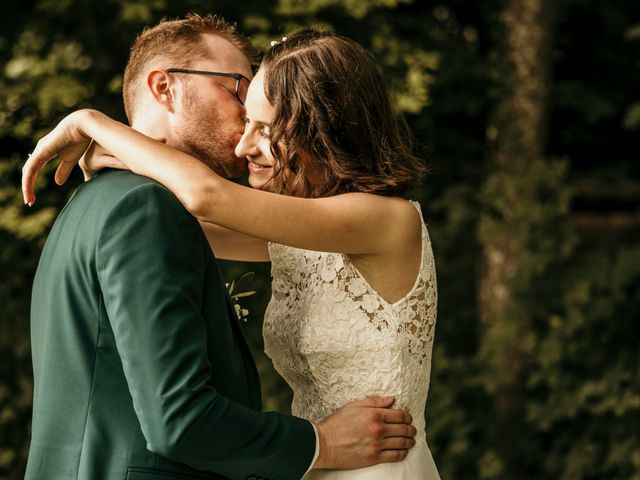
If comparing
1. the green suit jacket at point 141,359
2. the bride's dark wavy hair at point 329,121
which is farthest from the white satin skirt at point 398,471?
the bride's dark wavy hair at point 329,121

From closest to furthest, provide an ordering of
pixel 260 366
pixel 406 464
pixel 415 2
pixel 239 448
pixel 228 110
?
pixel 239 448 → pixel 406 464 → pixel 228 110 → pixel 260 366 → pixel 415 2

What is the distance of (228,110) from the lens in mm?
2605

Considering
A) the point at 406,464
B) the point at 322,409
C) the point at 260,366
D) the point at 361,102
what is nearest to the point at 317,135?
the point at 361,102

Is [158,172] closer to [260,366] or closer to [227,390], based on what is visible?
[227,390]

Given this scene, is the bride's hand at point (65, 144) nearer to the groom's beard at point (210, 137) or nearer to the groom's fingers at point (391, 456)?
the groom's beard at point (210, 137)

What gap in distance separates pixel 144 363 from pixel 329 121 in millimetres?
932

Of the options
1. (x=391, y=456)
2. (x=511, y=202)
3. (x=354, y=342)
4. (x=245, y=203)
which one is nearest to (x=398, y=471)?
(x=391, y=456)

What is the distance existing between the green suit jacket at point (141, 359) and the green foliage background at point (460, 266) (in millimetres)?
4176

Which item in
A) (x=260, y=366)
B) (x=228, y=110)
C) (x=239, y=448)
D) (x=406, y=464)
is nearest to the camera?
(x=239, y=448)

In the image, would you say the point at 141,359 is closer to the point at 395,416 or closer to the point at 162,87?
the point at 395,416

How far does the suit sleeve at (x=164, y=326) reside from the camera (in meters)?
1.85

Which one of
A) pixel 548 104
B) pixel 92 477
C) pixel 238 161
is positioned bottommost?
pixel 548 104

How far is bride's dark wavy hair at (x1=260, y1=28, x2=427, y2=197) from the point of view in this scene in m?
2.46

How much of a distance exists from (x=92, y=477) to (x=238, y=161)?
1.06m
